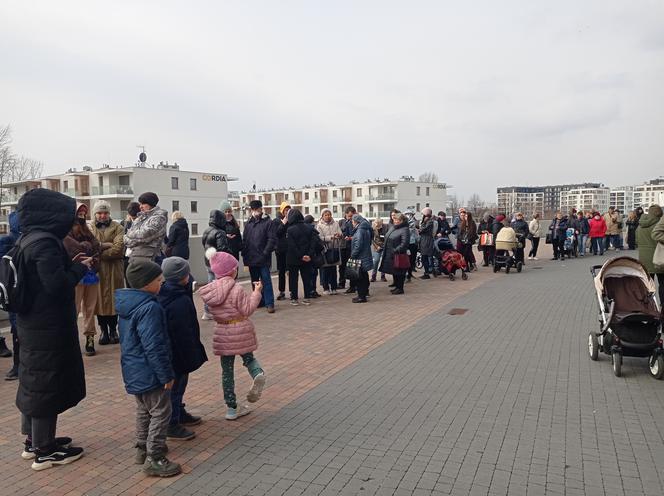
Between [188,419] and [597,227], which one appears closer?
[188,419]

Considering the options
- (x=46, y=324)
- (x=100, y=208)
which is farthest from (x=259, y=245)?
(x=46, y=324)

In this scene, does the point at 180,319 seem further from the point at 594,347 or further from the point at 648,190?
the point at 648,190

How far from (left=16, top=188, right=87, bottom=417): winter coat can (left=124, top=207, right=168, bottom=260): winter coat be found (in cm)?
274

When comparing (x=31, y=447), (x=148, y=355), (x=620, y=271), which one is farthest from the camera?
(x=620, y=271)

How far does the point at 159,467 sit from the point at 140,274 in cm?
145

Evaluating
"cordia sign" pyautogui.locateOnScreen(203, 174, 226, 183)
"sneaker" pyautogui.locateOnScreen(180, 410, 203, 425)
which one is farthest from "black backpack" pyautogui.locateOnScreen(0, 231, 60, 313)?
"cordia sign" pyautogui.locateOnScreen(203, 174, 226, 183)

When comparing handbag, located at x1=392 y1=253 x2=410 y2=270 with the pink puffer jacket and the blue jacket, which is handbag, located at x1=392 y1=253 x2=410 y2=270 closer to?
the pink puffer jacket

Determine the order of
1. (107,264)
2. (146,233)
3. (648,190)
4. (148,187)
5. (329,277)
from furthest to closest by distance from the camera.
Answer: (648,190) → (148,187) → (329,277) → (107,264) → (146,233)

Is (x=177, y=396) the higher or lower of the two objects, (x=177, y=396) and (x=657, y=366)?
the higher

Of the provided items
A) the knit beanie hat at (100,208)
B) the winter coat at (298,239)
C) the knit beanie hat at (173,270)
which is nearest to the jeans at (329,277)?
the winter coat at (298,239)

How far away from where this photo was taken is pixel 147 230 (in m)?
6.99

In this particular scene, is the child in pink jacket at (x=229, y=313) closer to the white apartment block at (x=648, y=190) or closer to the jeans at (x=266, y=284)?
the jeans at (x=266, y=284)

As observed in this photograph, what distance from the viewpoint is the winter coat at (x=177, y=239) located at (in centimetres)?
949

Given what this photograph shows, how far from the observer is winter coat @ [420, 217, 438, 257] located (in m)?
15.1
